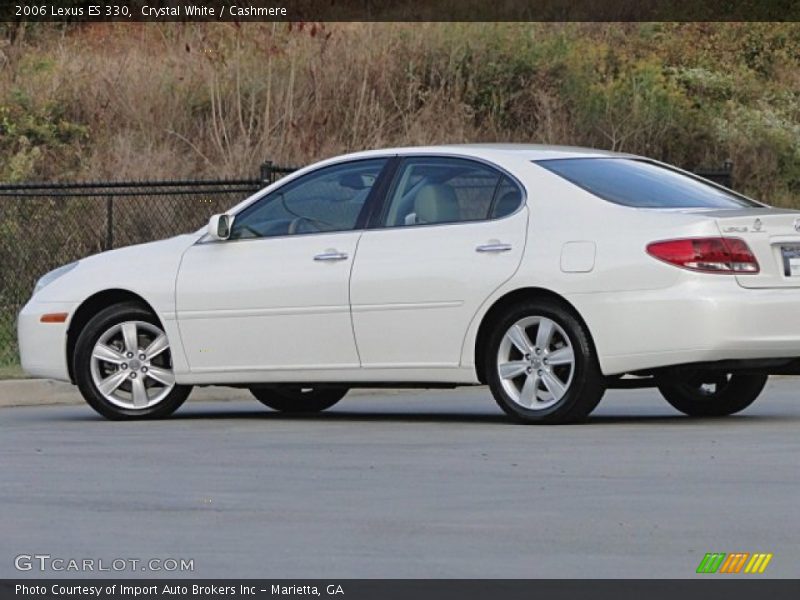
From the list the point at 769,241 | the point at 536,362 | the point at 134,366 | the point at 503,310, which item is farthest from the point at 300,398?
the point at 769,241

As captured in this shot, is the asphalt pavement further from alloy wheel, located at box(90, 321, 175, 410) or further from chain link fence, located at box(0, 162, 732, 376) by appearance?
chain link fence, located at box(0, 162, 732, 376)

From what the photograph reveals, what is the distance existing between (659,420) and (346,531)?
5071mm

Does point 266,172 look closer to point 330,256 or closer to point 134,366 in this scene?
point 134,366

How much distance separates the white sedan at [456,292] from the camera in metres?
11.4

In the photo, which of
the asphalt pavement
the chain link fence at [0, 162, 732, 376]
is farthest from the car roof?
the chain link fence at [0, 162, 732, 376]

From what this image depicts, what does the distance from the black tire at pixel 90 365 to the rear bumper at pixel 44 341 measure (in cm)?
19

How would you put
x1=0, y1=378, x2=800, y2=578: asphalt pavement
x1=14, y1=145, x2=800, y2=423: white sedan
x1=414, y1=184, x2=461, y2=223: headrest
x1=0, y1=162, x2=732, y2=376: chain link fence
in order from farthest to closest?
1. x1=0, y1=162, x2=732, y2=376: chain link fence
2. x1=414, y1=184, x2=461, y2=223: headrest
3. x1=14, y1=145, x2=800, y2=423: white sedan
4. x1=0, y1=378, x2=800, y2=578: asphalt pavement

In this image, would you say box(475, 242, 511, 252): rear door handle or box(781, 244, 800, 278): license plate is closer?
box(781, 244, 800, 278): license plate

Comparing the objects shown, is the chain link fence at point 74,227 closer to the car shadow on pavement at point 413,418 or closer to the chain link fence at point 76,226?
the chain link fence at point 76,226

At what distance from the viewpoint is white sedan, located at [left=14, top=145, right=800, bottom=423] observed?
1137 centimetres

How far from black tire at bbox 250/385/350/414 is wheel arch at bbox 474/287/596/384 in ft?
6.76

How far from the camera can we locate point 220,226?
1274 cm

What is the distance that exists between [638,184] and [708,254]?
3.16ft

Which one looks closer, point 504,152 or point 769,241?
point 769,241
